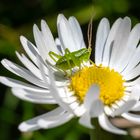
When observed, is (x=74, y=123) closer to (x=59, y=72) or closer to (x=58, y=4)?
(x=59, y=72)

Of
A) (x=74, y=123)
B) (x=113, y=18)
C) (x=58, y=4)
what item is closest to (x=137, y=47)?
(x=74, y=123)

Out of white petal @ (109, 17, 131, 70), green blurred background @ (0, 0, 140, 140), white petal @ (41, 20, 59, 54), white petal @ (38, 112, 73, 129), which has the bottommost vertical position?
white petal @ (38, 112, 73, 129)

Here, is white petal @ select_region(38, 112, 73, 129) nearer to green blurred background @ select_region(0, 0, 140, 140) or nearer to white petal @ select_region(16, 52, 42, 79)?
white petal @ select_region(16, 52, 42, 79)

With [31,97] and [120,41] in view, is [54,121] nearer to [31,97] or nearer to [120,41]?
[31,97]

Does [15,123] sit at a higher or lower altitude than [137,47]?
higher

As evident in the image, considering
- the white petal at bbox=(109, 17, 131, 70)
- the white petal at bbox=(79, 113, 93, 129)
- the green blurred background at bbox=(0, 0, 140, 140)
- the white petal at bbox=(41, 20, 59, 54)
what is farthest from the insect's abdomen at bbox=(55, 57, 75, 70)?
the green blurred background at bbox=(0, 0, 140, 140)

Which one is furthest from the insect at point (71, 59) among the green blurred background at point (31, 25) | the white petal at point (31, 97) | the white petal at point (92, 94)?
the green blurred background at point (31, 25)
